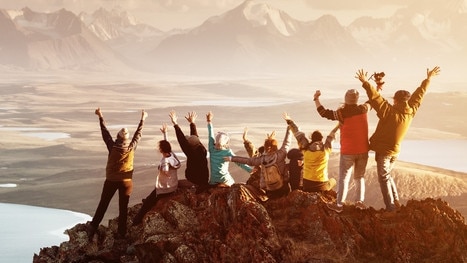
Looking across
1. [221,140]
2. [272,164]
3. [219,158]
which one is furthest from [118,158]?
[272,164]

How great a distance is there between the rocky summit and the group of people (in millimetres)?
418

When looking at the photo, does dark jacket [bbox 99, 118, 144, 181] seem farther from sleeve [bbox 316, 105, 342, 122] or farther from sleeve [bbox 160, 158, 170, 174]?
sleeve [bbox 316, 105, 342, 122]

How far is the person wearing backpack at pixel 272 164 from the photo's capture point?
12.3 metres

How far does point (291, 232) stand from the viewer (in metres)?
11.8

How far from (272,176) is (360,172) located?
1.89 m

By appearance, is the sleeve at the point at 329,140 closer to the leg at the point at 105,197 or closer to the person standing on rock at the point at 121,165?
the person standing on rock at the point at 121,165

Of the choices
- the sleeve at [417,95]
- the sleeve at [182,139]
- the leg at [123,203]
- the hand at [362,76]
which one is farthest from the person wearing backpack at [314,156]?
the leg at [123,203]

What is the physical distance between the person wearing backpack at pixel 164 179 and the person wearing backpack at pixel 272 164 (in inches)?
51.6

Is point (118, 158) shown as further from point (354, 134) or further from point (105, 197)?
point (354, 134)

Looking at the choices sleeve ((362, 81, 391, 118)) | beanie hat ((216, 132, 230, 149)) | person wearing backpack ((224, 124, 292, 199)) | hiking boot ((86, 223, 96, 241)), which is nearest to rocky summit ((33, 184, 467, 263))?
person wearing backpack ((224, 124, 292, 199))

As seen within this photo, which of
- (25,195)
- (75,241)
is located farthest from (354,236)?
(25,195)

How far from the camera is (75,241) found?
1379 centimetres

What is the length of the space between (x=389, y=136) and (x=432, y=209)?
5.85 feet

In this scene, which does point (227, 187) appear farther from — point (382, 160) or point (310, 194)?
point (382, 160)
